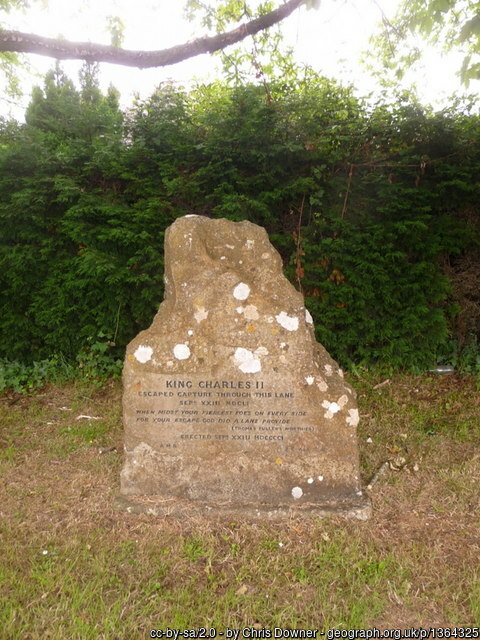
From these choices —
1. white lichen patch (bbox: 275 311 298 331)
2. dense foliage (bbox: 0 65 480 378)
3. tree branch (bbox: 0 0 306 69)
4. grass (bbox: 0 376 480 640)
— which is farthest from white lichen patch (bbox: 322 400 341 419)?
tree branch (bbox: 0 0 306 69)

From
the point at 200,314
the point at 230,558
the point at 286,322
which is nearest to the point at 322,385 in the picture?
the point at 286,322

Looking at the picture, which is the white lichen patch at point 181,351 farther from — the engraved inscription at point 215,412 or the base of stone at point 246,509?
the base of stone at point 246,509

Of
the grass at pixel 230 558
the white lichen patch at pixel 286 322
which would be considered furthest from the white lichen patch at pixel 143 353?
the grass at pixel 230 558

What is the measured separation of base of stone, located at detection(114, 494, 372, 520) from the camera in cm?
304

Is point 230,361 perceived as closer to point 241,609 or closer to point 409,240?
point 241,609

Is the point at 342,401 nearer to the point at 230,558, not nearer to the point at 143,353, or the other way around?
the point at 230,558

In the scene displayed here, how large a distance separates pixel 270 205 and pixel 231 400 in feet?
9.07

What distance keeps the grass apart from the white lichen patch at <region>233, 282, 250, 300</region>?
1499 mm

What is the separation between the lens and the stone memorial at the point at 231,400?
124 inches

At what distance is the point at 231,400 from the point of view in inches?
125

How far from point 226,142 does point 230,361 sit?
113 inches

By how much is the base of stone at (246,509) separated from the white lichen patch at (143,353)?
38.2 inches

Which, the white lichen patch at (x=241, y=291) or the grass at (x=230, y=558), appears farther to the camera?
the white lichen patch at (x=241, y=291)

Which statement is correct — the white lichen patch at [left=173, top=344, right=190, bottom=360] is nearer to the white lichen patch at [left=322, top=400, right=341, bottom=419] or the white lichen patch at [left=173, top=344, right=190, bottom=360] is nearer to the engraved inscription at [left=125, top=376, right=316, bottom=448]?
the engraved inscription at [left=125, top=376, right=316, bottom=448]
